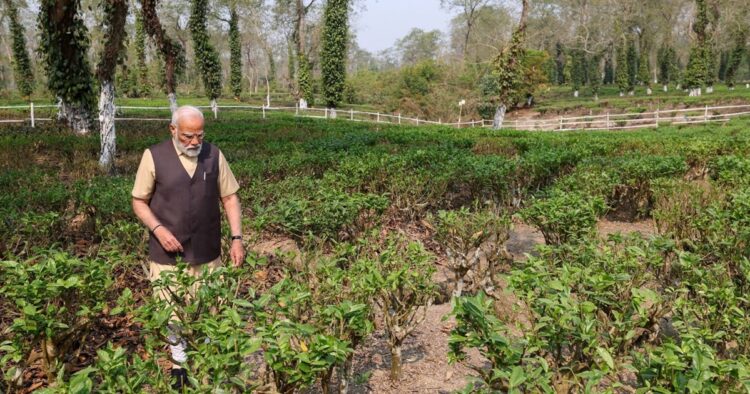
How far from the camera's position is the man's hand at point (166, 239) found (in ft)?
10.5

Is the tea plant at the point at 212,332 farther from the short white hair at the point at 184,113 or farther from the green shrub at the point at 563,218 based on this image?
the green shrub at the point at 563,218

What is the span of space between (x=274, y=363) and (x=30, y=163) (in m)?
10.3

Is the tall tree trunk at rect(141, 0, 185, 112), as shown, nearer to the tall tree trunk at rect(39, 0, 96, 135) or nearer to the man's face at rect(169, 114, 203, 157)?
the tall tree trunk at rect(39, 0, 96, 135)

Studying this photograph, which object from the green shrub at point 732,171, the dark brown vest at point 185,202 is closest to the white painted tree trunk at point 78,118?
the dark brown vest at point 185,202

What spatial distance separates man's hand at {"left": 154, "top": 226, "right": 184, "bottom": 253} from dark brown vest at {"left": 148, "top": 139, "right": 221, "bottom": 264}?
8 cm

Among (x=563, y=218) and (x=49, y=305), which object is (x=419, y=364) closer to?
(x=563, y=218)

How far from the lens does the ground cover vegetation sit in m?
2.28

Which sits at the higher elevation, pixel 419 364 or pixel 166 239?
pixel 166 239

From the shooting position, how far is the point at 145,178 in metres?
3.23

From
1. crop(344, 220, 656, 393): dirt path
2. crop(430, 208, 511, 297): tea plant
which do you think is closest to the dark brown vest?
crop(344, 220, 656, 393): dirt path

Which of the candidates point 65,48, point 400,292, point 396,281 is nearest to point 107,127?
point 65,48

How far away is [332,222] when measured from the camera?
5.12 meters

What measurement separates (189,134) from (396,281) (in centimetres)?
163

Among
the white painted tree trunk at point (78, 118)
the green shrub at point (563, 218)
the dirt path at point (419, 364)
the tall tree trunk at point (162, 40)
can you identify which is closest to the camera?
the dirt path at point (419, 364)
